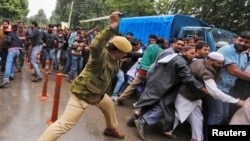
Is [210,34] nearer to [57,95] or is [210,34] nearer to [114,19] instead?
[57,95]

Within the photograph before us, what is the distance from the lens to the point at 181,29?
1057cm

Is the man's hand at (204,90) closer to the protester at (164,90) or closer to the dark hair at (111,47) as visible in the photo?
the protester at (164,90)

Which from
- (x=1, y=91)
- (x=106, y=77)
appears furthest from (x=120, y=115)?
(x=1, y=91)

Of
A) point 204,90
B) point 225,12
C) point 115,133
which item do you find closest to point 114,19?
point 204,90

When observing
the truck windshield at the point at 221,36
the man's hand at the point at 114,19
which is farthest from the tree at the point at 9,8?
the man's hand at the point at 114,19

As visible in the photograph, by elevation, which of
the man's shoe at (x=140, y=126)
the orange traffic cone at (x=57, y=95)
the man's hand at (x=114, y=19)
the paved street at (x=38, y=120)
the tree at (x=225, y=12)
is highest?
the tree at (x=225, y=12)

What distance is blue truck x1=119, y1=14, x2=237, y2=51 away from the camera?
9711 millimetres

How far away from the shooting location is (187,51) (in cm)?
496

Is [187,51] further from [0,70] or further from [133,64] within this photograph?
[0,70]

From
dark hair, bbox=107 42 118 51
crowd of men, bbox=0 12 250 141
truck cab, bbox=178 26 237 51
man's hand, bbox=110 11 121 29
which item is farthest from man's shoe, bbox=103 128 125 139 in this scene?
truck cab, bbox=178 26 237 51

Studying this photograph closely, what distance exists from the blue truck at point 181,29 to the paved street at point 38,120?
356 centimetres

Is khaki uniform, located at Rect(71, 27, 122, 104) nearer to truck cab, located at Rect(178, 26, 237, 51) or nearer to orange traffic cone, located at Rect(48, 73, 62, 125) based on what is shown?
orange traffic cone, located at Rect(48, 73, 62, 125)

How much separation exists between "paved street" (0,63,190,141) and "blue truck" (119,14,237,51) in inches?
140

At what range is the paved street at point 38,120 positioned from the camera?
481cm
